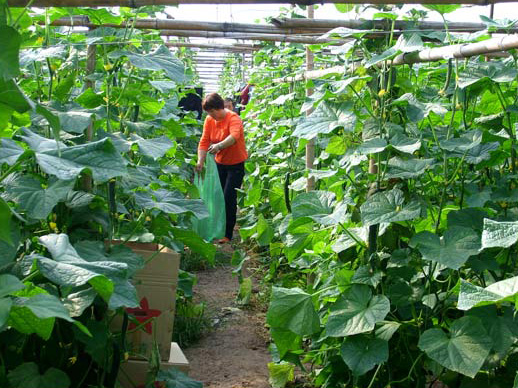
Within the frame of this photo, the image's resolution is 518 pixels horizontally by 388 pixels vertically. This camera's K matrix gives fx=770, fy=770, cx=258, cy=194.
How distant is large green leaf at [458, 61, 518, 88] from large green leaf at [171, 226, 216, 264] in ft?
3.75

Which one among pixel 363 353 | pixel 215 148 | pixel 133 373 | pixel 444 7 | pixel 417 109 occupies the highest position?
pixel 444 7

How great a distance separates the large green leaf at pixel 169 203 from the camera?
2869 mm

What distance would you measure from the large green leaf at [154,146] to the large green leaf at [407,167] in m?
0.82

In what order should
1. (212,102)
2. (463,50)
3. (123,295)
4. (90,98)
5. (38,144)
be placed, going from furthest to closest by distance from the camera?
(212,102) → (90,98) → (463,50) → (123,295) → (38,144)

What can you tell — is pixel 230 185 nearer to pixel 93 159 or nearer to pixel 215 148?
pixel 215 148

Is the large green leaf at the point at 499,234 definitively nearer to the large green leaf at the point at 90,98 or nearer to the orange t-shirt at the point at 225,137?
the large green leaf at the point at 90,98

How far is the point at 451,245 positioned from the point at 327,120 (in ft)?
2.53

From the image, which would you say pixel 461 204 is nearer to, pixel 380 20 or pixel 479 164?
pixel 479 164

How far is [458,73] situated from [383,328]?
962mm

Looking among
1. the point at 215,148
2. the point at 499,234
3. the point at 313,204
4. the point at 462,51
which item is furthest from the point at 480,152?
the point at 215,148

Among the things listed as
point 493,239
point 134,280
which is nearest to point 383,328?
point 134,280

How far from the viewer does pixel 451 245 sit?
253cm

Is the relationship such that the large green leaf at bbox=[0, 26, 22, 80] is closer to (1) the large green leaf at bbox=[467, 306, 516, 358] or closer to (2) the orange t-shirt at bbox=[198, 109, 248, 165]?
(1) the large green leaf at bbox=[467, 306, 516, 358]

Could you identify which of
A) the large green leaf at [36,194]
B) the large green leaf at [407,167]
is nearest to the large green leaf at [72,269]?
the large green leaf at [36,194]
